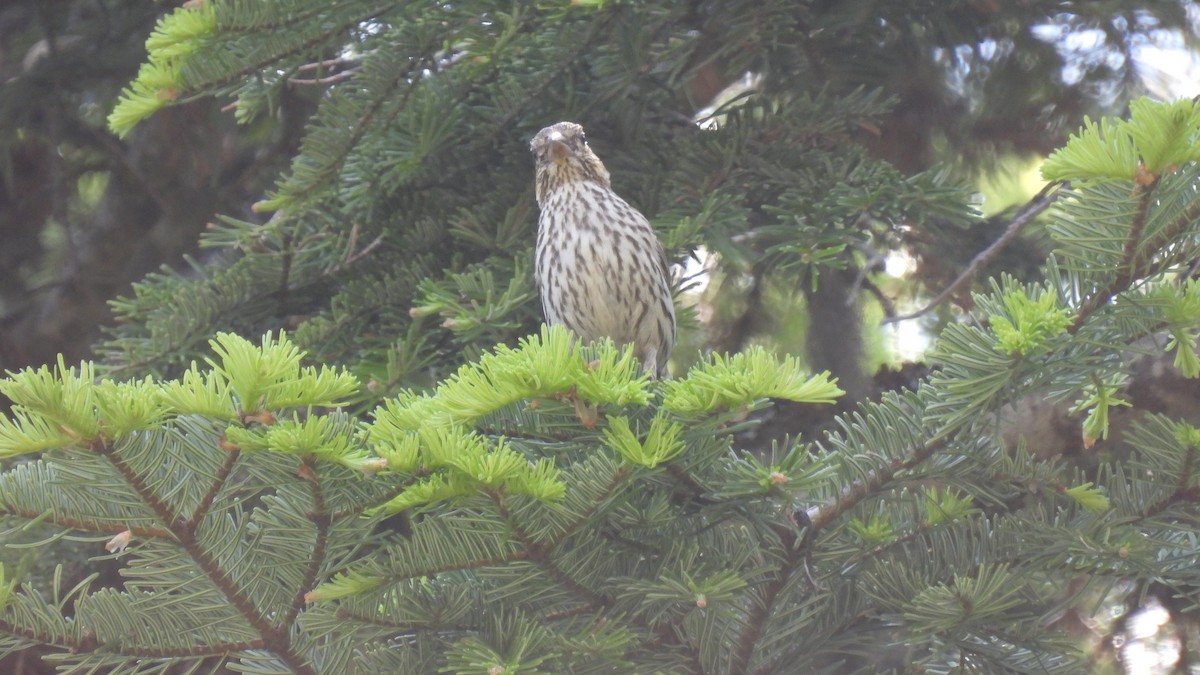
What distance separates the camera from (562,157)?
325cm

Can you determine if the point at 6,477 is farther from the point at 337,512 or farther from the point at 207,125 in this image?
the point at 207,125

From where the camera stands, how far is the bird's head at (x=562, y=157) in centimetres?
313

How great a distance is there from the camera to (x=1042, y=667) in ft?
6.31

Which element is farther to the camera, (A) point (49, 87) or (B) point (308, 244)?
(A) point (49, 87)

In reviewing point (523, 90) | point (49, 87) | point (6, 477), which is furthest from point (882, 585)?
point (49, 87)

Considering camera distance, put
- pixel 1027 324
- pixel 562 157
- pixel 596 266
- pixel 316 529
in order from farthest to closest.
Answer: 1. pixel 596 266
2. pixel 562 157
3. pixel 316 529
4. pixel 1027 324

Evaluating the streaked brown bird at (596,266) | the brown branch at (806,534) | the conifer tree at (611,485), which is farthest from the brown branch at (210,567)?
the streaked brown bird at (596,266)

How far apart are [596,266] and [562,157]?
378 millimetres

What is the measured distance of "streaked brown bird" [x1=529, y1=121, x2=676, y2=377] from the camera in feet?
11.2

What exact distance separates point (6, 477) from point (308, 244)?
170 cm

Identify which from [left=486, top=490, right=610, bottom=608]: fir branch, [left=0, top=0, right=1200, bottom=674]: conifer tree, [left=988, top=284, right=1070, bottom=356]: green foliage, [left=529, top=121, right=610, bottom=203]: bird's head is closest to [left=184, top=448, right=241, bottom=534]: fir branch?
[left=0, top=0, right=1200, bottom=674]: conifer tree

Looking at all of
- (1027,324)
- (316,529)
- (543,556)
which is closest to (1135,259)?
(1027,324)

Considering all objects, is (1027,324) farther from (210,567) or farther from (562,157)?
(562,157)

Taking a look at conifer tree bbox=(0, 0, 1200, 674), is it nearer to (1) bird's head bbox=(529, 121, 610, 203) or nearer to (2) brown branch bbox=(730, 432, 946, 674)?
(2) brown branch bbox=(730, 432, 946, 674)
